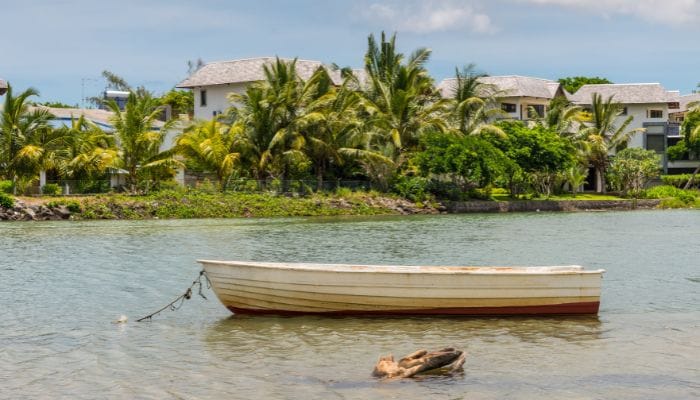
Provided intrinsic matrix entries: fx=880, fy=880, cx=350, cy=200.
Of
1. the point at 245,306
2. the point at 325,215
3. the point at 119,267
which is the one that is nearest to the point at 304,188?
the point at 325,215

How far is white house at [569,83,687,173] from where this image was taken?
85812 millimetres

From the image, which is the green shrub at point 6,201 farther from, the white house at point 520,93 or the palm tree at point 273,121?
the white house at point 520,93

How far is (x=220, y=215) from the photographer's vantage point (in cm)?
5088

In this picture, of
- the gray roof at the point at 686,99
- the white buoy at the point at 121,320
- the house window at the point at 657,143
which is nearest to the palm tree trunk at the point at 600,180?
the house window at the point at 657,143

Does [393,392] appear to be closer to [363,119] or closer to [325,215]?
[325,215]

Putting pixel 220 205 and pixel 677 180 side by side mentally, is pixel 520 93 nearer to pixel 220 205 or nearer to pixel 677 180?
pixel 677 180

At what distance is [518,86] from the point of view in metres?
81.2

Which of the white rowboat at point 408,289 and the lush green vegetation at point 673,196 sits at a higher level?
the white rowboat at point 408,289

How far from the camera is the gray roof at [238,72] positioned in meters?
74.4

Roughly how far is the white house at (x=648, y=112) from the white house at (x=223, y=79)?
30266mm

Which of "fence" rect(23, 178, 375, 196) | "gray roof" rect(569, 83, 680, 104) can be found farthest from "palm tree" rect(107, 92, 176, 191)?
"gray roof" rect(569, 83, 680, 104)

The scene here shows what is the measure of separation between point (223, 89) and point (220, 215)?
27856 millimetres

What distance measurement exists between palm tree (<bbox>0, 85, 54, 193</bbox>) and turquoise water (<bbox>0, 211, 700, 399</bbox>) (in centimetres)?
2005

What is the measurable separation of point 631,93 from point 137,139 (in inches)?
2191
